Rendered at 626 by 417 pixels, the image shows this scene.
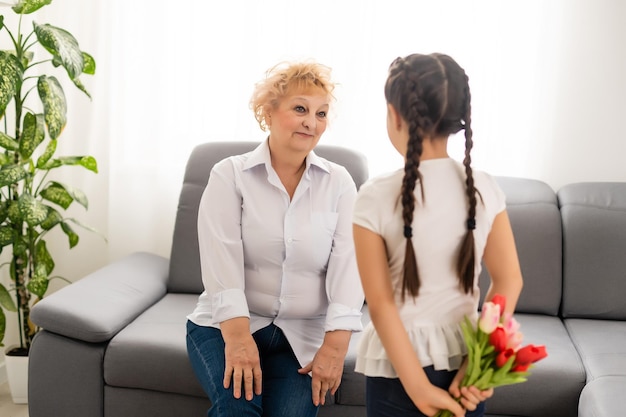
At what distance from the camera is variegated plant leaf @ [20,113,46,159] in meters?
2.79

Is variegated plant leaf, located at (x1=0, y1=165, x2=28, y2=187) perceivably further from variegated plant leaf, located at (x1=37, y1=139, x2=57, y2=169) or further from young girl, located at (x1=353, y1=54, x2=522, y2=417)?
young girl, located at (x1=353, y1=54, x2=522, y2=417)

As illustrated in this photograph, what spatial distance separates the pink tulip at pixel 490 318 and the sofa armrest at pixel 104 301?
1.45 m

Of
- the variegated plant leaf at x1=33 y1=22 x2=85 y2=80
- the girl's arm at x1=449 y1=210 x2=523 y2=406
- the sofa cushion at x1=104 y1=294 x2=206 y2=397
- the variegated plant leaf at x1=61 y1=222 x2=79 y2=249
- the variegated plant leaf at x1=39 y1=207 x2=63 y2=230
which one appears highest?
the variegated plant leaf at x1=33 y1=22 x2=85 y2=80

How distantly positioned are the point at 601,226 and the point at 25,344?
2218 mm

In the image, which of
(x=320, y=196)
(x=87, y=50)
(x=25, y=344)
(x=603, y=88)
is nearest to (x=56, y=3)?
(x=87, y=50)

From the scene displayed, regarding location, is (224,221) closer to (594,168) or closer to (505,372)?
(505,372)

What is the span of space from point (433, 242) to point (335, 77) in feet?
5.93

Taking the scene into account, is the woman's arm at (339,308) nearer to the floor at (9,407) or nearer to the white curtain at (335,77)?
the white curtain at (335,77)

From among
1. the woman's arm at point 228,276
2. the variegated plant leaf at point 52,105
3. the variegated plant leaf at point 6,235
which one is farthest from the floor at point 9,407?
A: the woman's arm at point 228,276

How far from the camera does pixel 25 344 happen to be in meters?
3.02

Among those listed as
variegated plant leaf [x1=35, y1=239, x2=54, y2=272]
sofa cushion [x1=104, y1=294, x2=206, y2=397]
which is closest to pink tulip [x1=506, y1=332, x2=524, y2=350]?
sofa cushion [x1=104, y1=294, x2=206, y2=397]

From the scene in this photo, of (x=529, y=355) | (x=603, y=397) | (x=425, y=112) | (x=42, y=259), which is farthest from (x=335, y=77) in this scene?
(x=529, y=355)

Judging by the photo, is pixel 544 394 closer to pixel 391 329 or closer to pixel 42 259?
pixel 391 329

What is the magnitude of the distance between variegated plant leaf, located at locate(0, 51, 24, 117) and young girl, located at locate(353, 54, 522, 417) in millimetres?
1690
